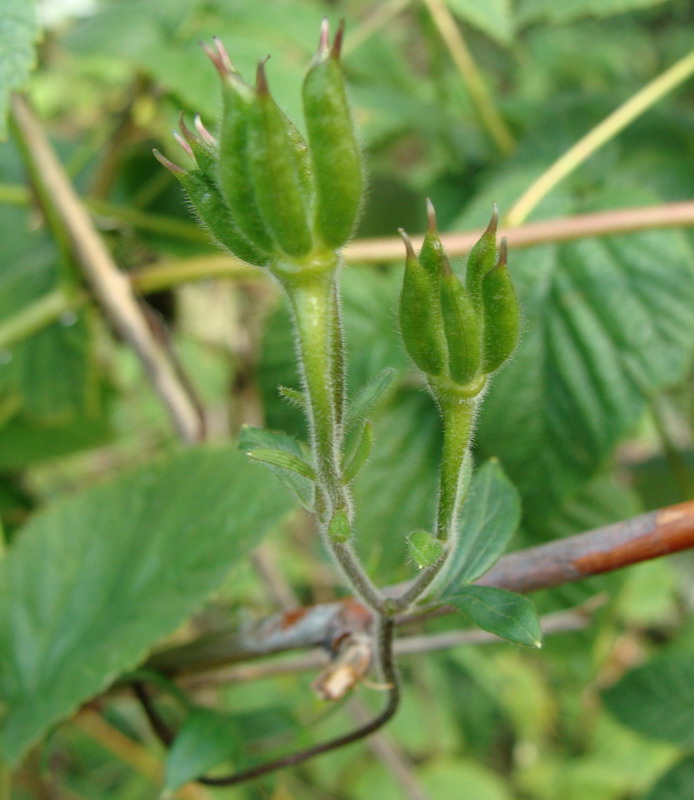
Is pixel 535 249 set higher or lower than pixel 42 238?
lower

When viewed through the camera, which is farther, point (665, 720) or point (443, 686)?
point (443, 686)

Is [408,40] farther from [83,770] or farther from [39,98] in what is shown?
[83,770]

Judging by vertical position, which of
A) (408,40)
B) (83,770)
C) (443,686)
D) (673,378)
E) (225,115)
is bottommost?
(443,686)

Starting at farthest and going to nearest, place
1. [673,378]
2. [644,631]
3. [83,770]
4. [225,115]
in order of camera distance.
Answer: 1. [644,631]
2. [83,770]
3. [673,378]
4. [225,115]

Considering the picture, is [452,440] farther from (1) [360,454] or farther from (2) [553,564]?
(2) [553,564]

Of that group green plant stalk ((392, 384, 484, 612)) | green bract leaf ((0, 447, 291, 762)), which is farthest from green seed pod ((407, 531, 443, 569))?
green bract leaf ((0, 447, 291, 762))

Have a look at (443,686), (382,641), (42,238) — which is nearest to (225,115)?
(382,641)

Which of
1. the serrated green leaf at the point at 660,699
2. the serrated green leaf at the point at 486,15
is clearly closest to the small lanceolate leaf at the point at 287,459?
the serrated green leaf at the point at 660,699
